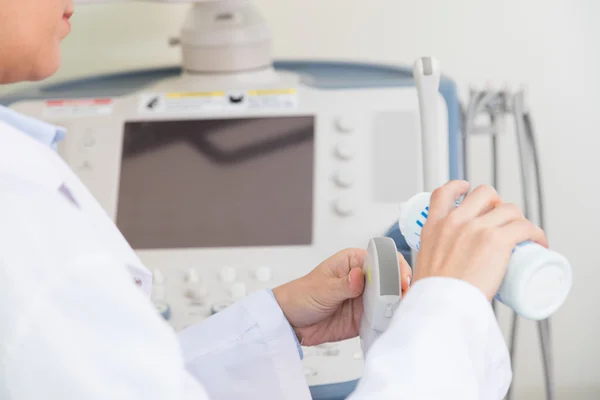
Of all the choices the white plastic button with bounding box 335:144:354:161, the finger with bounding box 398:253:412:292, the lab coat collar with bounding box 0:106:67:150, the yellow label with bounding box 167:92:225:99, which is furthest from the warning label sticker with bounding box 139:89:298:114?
the finger with bounding box 398:253:412:292

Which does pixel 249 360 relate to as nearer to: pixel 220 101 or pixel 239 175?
pixel 239 175

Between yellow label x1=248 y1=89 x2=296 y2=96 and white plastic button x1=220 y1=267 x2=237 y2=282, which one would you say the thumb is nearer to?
white plastic button x1=220 y1=267 x2=237 y2=282

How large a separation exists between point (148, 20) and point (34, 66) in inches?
34.0

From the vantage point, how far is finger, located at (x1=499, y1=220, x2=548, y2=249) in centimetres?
53

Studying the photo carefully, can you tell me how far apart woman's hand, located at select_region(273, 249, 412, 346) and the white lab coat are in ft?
0.61

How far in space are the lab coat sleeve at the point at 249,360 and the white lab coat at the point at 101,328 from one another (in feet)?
0.80

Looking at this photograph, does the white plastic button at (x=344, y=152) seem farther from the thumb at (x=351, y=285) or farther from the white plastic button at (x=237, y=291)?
the thumb at (x=351, y=285)

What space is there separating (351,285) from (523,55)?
2.74ft

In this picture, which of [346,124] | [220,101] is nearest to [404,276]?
[346,124]

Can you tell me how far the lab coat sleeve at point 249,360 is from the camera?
75cm

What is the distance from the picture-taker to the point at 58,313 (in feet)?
1.43

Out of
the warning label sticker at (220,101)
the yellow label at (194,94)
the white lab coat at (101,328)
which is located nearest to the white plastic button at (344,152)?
the warning label sticker at (220,101)

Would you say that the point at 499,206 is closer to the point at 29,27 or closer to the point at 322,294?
the point at 322,294

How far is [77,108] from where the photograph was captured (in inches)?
45.2
